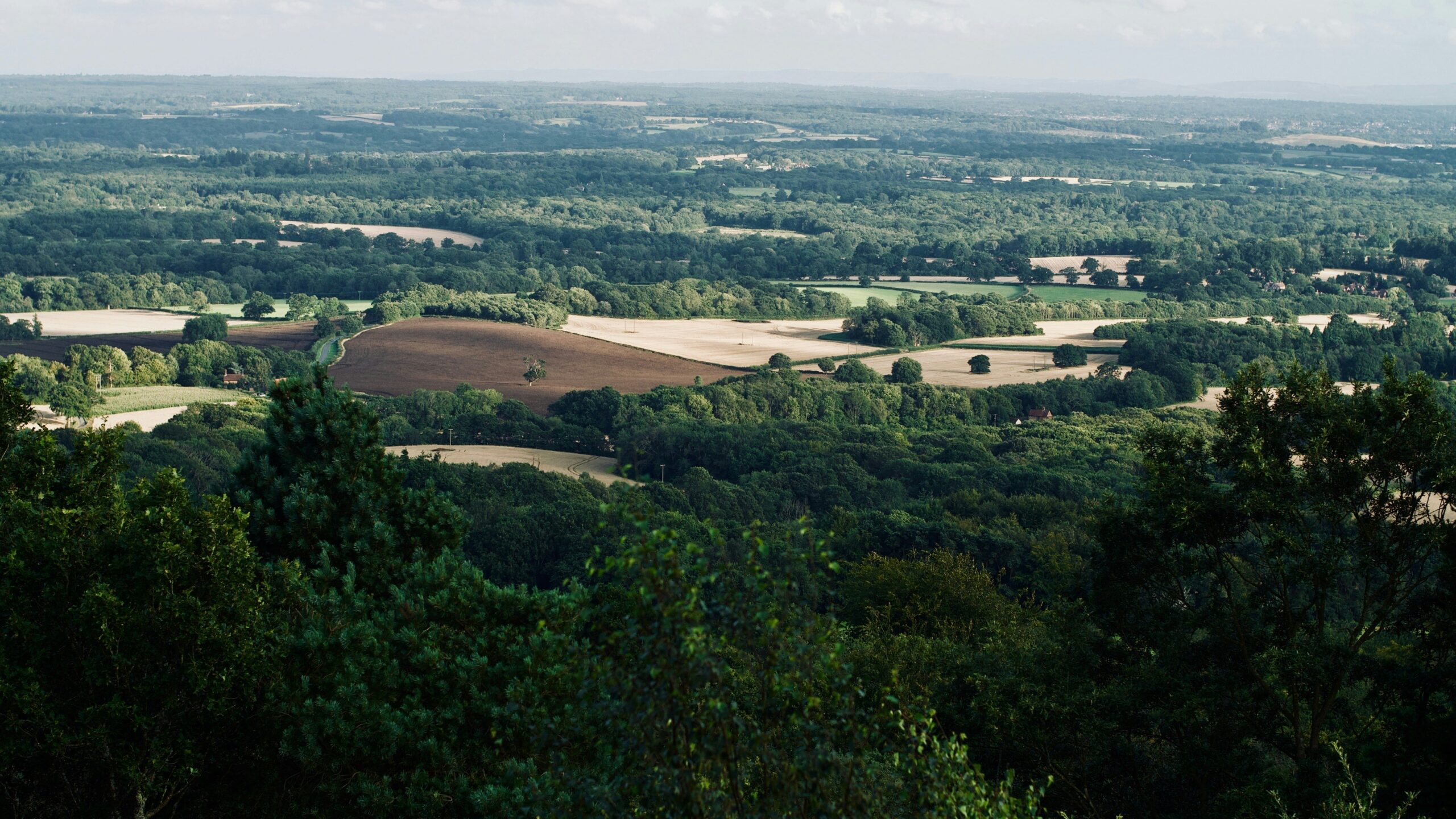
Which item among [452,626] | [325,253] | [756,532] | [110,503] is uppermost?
[756,532]

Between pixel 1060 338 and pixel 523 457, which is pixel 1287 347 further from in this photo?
pixel 523 457

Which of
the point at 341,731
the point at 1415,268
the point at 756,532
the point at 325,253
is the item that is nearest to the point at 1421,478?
the point at 756,532

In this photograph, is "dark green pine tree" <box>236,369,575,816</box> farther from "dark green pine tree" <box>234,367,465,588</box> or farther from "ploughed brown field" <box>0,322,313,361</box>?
"ploughed brown field" <box>0,322,313,361</box>

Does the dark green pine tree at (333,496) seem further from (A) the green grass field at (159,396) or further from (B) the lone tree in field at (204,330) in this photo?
(B) the lone tree in field at (204,330)

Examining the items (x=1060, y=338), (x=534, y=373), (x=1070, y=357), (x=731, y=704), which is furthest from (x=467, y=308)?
(x=731, y=704)

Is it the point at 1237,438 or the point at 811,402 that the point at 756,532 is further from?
the point at 811,402

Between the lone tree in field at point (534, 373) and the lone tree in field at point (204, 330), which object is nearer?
the lone tree in field at point (534, 373)

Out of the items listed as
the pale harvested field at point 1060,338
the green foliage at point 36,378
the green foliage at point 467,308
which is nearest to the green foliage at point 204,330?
the green foliage at point 467,308
